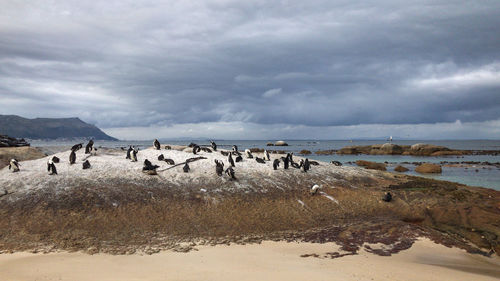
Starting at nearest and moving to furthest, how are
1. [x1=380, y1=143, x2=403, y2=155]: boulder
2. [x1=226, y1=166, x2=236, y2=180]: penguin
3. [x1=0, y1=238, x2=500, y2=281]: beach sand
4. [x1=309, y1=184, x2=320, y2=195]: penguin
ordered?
[x1=0, y1=238, x2=500, y2=281]: beach sand, [x1=226, y1=166, x2=236, y2=180]: penguin, [x1=309, y1=184, x2=320, y2=195]: penguin, [x1=380, y1=143, x2=403, y2=155]: boulder

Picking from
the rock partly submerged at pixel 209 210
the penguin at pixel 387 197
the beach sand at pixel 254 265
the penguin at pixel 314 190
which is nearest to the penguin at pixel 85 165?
the rock partly submerged at pixel 209 210

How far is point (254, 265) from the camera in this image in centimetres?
857

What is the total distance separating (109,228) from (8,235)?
301cm

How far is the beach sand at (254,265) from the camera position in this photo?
7578 millimetres

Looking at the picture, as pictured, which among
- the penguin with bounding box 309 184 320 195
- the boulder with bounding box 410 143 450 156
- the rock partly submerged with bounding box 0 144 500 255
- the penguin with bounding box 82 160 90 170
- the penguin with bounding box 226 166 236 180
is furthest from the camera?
the boulder with bounding box 410 143 450 156

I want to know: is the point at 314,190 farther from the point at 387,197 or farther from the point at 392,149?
the point at 392,149

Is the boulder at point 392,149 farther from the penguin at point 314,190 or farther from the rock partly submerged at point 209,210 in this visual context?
the penguin at point 314,190

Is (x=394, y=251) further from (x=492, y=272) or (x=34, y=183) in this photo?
(x=34, y=183)

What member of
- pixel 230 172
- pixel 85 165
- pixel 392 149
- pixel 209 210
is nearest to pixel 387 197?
pixel 230 172

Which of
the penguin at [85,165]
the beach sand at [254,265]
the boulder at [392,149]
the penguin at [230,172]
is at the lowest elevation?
the beach sand at [254,265]

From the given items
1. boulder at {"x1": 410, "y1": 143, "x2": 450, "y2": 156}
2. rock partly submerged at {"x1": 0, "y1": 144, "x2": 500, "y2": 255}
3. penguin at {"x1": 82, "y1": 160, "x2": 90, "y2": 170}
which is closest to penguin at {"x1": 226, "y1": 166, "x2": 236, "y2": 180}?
rock partly submerged at {"x1": 0, "y1": 144, "x2": 500, "y2": 255}

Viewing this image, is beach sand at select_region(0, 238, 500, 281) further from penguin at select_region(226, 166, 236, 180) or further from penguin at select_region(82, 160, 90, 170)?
penguin at select_region(82, 160, 90, 170)

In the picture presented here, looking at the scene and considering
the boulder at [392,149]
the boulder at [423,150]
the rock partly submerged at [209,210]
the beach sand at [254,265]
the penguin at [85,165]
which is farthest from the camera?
the boulder at [392,149]

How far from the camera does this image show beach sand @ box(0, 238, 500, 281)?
7.58 m
